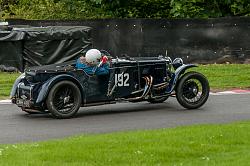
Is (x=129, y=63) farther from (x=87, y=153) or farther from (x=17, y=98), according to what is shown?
(x=87, y=153)

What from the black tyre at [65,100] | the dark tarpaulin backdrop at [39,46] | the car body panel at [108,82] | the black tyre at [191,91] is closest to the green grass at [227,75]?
the black tyre at [191,91]

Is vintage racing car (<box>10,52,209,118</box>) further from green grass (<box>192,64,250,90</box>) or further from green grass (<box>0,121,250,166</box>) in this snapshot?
green grass (<box>192,64,250,90</box>)

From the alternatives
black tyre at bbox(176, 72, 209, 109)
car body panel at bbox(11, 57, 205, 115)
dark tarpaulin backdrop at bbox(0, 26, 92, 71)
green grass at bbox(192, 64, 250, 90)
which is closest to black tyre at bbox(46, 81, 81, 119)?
car body panel at bbox(11, 57, 205, 115)

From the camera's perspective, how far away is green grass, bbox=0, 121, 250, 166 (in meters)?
7.03

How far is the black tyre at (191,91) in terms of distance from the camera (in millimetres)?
12328

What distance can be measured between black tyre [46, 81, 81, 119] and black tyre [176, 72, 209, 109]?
215 centimetres

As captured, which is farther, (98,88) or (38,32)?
(38,32)

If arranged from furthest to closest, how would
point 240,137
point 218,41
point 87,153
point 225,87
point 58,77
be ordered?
point 218,41, point 225,87, point 58,77, point 240,137, point 87,153

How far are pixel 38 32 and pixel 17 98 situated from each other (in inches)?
319

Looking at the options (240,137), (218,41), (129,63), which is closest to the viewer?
(240,137)

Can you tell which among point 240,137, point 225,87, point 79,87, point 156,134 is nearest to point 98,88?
point 79,87

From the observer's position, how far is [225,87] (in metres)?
16.4

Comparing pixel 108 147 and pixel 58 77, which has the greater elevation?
pixel 58 77

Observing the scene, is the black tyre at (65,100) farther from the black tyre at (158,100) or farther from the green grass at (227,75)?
the green grass at (227,75)
